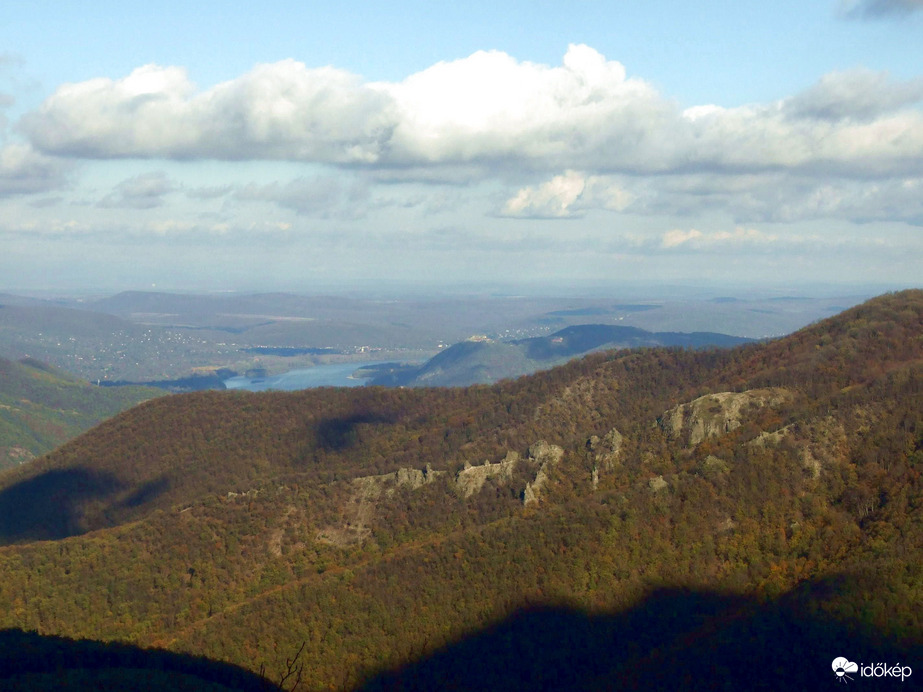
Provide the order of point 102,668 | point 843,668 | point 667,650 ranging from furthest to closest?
1. point 667,650
2. point 102,668
3. point 843,668

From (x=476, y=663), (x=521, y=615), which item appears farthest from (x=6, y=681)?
(x=521, y=615)

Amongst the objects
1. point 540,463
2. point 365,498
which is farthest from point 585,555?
point 365,498

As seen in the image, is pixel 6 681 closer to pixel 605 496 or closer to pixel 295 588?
pixel 295 588

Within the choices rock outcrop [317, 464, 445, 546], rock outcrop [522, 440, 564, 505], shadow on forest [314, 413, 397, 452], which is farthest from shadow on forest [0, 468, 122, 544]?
rock outcrop [522, 440, 564, 505]

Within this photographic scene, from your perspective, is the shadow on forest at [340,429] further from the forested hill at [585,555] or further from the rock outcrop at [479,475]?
the rock outcrop at [479,475]

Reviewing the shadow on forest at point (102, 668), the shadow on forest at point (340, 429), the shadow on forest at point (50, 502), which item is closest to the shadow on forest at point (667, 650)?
the shadow on forest at point (102, 668)

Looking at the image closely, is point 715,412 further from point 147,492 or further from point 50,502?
point 50,502

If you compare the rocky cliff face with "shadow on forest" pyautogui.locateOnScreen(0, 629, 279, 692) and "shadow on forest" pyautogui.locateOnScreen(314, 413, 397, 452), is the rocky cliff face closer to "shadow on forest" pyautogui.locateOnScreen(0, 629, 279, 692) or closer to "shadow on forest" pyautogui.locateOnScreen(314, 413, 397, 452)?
"shadow on forest" pyautogui.locateOnScreen(0, 629, 279, 692)
